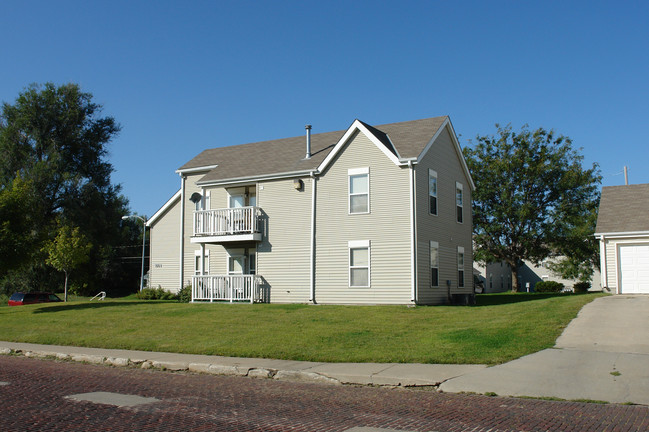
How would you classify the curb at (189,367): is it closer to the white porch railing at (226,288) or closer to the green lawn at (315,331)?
the green lawn at (315,331)

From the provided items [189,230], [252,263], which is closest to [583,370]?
[252,263]

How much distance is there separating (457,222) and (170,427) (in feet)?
A: 68.0

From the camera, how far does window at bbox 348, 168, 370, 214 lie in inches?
893

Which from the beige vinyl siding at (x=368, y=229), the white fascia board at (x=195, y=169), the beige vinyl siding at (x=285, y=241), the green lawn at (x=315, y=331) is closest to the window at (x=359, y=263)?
the beige vinyl siding at (x=368, y=229)

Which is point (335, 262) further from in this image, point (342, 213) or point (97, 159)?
point (97, 159)

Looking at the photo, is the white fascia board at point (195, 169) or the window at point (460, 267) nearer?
the window at point (460, 267)

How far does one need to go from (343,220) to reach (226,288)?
20.1 feet

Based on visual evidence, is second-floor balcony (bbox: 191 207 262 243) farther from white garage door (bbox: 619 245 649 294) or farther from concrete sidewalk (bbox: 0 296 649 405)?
white garage door (bbox: 619 245 649 294)

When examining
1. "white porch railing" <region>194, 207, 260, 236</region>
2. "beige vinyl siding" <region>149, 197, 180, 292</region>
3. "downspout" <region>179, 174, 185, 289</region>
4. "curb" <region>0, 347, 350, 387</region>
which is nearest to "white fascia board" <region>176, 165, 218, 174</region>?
"downspout" <region>179, 174, 185, 289</region>

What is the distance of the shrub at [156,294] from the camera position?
3039cm

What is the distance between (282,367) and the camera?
1132 centimetres

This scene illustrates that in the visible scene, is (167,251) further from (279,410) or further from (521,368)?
(279,410)

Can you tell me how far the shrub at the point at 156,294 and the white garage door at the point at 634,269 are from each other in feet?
70.6

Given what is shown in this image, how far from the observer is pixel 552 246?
42.5 metres
